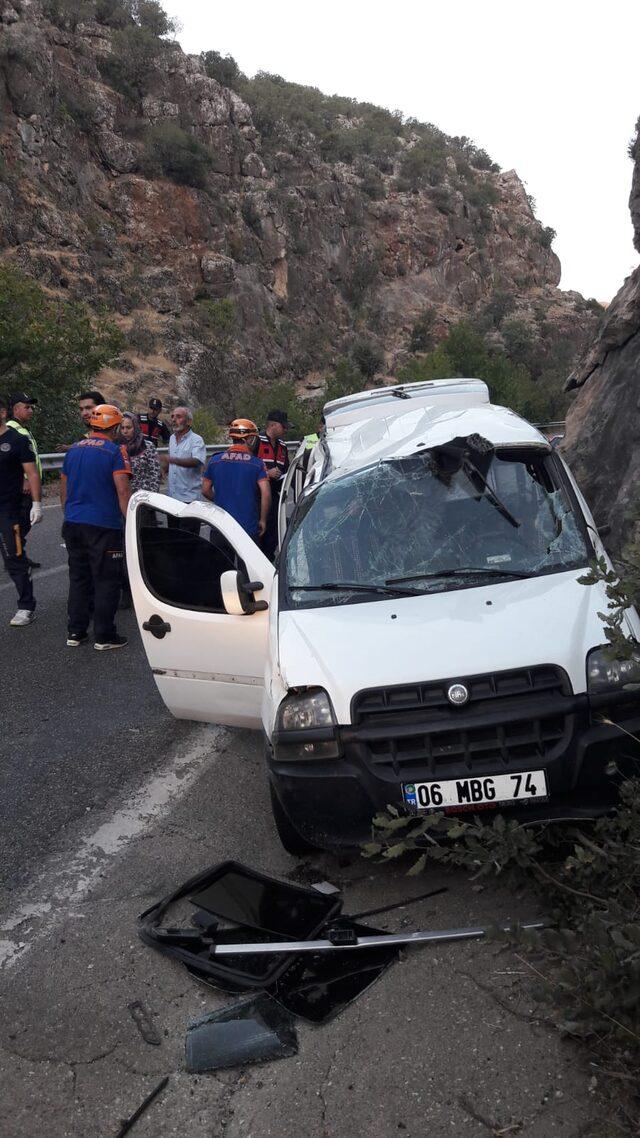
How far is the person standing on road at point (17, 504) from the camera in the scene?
9.49 metres

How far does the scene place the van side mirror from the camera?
528cm

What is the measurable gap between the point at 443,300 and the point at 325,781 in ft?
233

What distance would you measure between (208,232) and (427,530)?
50443 mm

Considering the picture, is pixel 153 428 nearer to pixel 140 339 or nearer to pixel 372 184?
pixel 140 339

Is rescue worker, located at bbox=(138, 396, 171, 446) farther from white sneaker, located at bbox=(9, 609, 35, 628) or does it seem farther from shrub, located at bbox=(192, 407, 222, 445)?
shrub, located at bbox=(192, 407, 222, 445)

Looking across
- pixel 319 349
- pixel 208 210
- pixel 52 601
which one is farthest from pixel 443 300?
pixel 52 601

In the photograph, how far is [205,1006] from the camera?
357cm

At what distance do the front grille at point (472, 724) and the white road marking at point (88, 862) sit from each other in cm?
142

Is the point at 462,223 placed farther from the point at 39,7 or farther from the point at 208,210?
the point at 39,7

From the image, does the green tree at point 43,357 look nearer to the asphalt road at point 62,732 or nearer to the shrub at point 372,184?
the asphalt road at point 62,732

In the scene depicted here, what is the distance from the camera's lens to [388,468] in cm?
555

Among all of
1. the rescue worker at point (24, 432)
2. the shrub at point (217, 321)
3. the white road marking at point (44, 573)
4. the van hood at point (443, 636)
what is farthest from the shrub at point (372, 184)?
the van hood at point (443, 636)

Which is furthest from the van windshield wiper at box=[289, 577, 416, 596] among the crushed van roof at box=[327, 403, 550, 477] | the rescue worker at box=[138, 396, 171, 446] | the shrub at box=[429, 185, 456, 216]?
the shrub at box=[429, 185, 456, 216]

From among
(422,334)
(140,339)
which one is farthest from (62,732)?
(422,334)
